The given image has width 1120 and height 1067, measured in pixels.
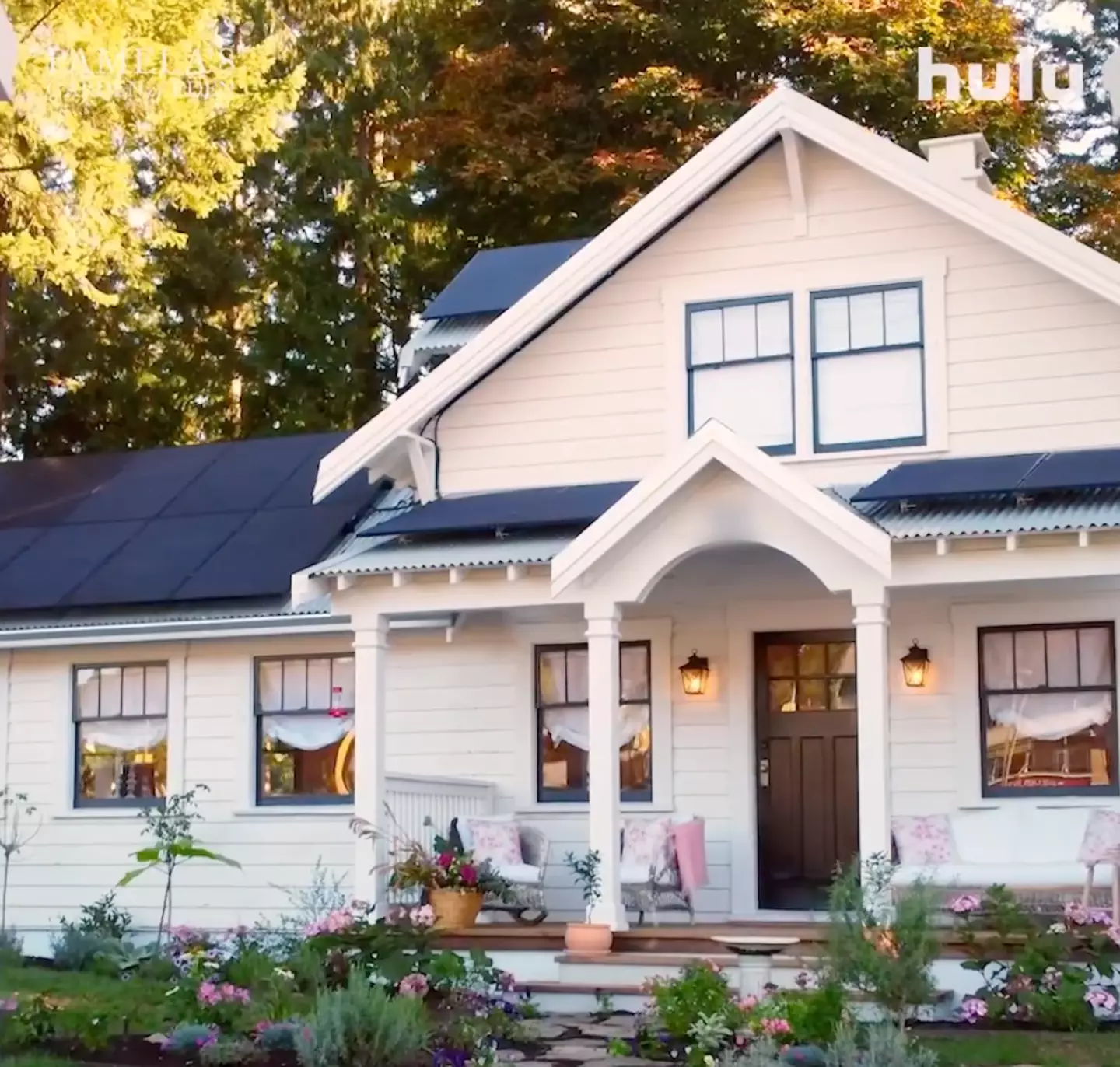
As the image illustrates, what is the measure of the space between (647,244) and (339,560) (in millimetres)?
3357

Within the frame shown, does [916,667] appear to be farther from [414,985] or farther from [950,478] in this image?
[414,985]

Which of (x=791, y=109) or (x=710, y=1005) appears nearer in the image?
(x=710, y=1005)

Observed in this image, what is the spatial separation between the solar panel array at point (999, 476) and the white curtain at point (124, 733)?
650 centimetres

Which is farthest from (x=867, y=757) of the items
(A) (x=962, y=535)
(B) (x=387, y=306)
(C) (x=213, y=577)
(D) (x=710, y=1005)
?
(B) (x=387, y=306)

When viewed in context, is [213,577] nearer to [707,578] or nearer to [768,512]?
[707,578]

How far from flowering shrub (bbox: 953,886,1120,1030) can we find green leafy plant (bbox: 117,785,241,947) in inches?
239

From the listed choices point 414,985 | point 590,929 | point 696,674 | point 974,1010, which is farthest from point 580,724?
point 974,1010

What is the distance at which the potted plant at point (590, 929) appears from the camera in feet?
40.4

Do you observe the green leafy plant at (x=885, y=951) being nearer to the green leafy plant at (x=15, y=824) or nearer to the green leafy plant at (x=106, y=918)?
the green leafy plant at (x=106, y=918)

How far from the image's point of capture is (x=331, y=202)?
99.2 ft

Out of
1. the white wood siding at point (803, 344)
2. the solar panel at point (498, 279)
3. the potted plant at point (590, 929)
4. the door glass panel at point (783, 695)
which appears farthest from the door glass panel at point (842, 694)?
the solar panel at point (498, 279)

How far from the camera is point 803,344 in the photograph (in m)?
13.9

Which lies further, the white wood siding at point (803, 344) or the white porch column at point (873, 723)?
the white wood siding at point (803, 344)

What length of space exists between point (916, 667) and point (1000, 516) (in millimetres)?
1689
